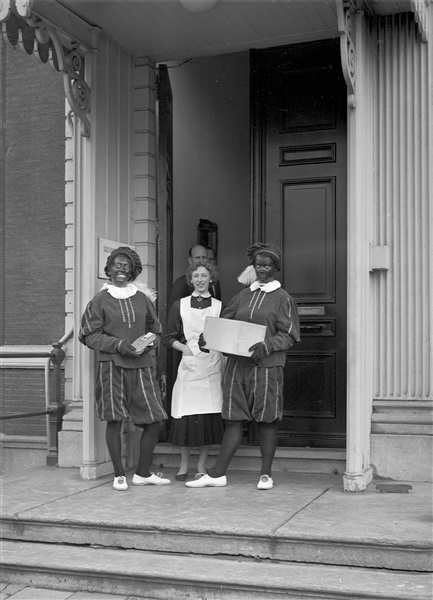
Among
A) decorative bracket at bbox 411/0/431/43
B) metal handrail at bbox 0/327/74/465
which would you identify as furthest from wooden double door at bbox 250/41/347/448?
metal handrail at bbox 0/327/74/465

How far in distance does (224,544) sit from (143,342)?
5.97 feet

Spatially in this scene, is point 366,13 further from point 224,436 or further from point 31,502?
point 31,502

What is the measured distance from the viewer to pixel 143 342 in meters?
6.28

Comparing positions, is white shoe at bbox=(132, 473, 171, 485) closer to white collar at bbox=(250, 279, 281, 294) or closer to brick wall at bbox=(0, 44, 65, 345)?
white collar at bbox=(250, 279, 281, 294)

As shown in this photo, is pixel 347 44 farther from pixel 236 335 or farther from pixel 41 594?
pixel 41 594

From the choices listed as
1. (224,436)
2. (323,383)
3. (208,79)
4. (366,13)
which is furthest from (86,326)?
(208,79)

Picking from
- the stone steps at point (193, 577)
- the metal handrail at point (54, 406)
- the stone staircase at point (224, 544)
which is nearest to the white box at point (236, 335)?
the stone staircase at point (224, 544)

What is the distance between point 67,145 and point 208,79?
178cm

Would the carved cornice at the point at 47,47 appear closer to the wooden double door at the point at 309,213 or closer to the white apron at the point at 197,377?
the wooden double door at the point at 309,213

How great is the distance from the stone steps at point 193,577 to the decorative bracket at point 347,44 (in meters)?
3.36

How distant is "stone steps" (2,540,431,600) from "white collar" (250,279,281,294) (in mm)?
2159

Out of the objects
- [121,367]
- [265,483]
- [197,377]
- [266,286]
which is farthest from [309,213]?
[265,483]

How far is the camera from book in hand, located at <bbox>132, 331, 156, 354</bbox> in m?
6.26

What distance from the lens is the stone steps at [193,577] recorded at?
175 inches
